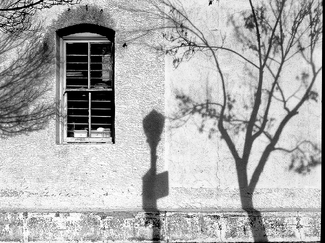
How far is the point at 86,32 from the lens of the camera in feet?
31.4

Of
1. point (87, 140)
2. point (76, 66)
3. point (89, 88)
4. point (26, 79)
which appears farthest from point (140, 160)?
point (26, 79)

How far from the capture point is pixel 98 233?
880 cm

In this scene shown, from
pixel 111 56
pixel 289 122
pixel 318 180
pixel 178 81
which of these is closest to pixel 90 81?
pixel 111 56

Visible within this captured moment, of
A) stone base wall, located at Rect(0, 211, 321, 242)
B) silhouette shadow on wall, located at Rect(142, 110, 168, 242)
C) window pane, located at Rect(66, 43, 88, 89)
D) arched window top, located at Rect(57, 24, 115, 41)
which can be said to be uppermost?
arched window top, located at Rect(57, 24, 115, 41)

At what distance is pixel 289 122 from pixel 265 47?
4.17 ft

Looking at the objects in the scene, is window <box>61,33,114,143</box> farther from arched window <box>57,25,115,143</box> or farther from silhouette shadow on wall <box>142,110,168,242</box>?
silhouette shadow on wall <box>142,110,168,242</box>

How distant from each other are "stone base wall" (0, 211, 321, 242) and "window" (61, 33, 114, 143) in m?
1.45

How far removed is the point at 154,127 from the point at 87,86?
1.38m

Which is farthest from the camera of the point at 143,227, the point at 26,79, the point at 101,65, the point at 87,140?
the point at 101,65

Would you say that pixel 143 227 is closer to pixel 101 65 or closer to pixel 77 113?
pixel 77 113

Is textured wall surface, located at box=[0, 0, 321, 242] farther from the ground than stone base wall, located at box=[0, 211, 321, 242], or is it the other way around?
textured wall surface, located at box=[0, 0, 321, 242]

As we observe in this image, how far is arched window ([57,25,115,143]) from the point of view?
9.57m

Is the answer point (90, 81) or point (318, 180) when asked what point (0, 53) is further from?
point (318, 180)

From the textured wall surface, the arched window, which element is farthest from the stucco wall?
the arched window
